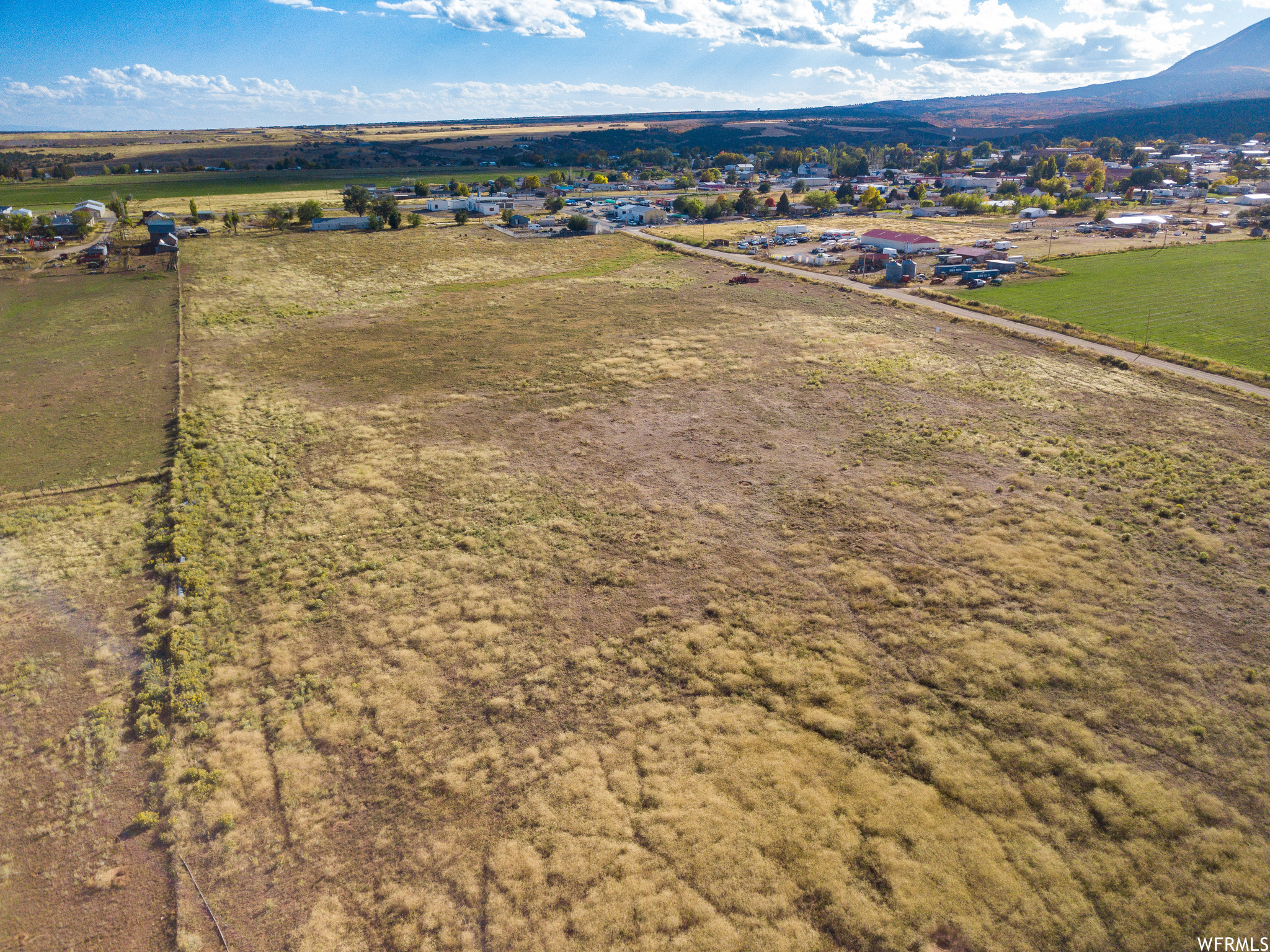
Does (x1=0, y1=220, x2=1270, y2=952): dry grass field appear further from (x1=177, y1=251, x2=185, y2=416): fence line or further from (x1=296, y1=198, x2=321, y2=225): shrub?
(x1=296, y1=198, x2=321, y2=225): shrub

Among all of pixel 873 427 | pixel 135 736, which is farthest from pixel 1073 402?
pixel 135 736

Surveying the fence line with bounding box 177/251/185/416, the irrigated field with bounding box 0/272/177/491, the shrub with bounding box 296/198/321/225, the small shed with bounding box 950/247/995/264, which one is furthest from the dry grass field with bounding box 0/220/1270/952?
the shrub with bounding box 296/198/321/225

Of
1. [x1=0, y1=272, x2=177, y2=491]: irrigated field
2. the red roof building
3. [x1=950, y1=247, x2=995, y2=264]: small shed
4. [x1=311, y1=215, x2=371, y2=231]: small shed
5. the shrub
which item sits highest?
the shrub

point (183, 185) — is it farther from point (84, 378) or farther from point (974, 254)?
point (974, 254)

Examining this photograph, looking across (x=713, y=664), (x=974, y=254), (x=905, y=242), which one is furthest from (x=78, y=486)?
(x=974, y=254)

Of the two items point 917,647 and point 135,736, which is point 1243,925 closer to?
point 917,647

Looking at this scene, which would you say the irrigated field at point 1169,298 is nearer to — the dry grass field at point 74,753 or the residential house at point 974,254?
the residential house at point 974,254
